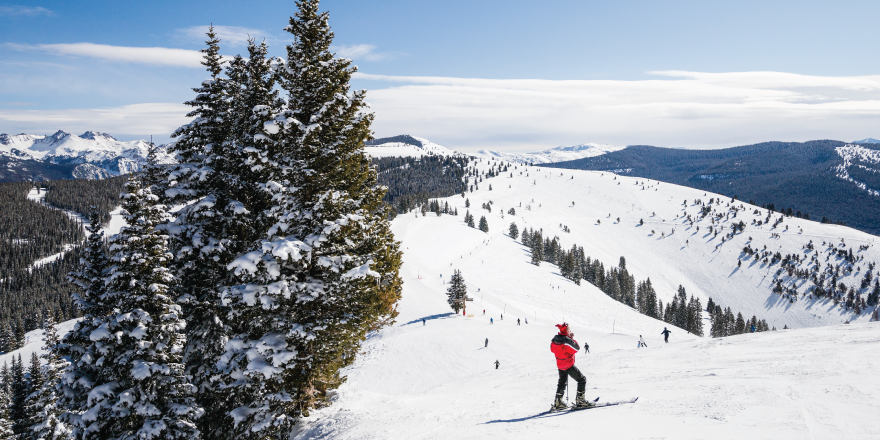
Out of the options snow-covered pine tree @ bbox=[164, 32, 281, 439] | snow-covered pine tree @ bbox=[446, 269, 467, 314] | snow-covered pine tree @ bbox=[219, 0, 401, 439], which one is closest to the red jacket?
snow-covered pine tree @ bbox=[219, 0, 401, 439]

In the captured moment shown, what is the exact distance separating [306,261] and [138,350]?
5.83m

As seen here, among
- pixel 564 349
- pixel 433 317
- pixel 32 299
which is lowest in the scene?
pixel 32 299

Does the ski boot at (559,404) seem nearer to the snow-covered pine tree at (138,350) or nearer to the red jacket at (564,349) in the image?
the red jacket at (564,349)

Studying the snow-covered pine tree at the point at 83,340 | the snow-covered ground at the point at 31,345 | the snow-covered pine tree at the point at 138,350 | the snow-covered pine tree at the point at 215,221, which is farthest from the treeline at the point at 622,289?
the snow-covered ground at the point at 31,345

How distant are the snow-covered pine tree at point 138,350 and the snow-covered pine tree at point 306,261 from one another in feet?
5.93

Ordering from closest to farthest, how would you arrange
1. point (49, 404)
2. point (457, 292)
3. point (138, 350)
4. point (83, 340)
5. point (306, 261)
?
point (306, 261), point (138, 350), point (83, 340), point (49, 404), point (457, 292)

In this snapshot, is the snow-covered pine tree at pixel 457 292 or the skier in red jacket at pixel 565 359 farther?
the snow-covered pine tree at pixel 457 292

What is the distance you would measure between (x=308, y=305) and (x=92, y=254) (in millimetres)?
7363

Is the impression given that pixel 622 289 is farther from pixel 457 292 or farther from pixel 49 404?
pixel 49 404

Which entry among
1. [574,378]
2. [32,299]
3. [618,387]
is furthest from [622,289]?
[32,299]

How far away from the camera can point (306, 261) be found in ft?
38.0

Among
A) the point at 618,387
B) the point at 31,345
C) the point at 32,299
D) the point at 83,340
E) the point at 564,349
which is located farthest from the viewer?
the point at 32,299

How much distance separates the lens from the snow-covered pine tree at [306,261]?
11.5 m

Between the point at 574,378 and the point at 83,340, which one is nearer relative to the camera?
the point at 574,378
